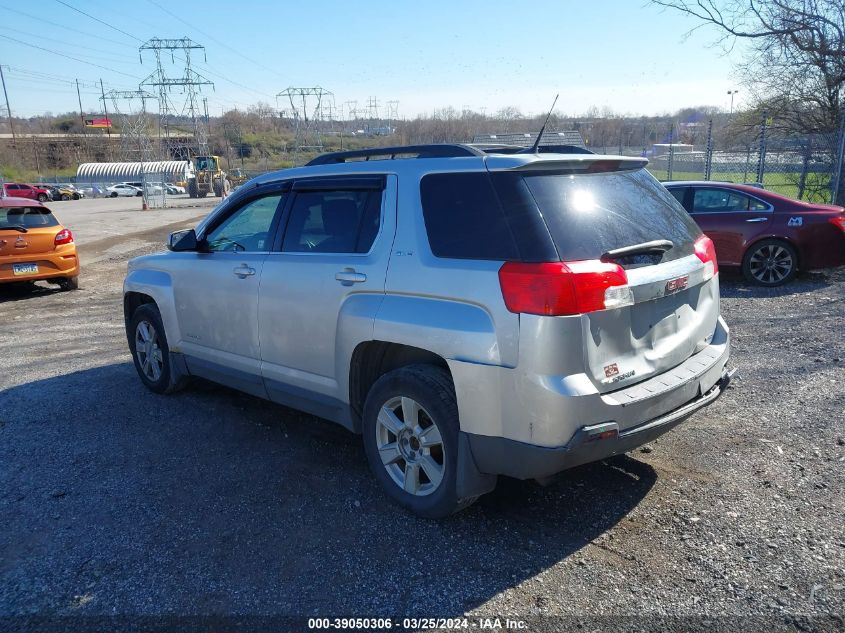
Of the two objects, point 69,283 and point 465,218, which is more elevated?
point 465,218

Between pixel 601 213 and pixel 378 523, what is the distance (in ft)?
6.79

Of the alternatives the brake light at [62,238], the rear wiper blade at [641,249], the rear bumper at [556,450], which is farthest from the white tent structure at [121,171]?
the rear bumper at [556,450]

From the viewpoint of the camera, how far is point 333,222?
417 cm

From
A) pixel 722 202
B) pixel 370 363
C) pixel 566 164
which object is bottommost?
pixel 370 363

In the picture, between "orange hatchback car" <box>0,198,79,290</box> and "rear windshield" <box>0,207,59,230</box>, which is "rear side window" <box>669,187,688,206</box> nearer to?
"orange hatchback car" <box>0,198,79,290</box>

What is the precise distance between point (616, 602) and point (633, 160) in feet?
8.07

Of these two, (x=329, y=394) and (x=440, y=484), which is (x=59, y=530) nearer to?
(x=329, y=394)

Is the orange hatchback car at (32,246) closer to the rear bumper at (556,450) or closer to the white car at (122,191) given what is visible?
the rear bumper at (556,450)

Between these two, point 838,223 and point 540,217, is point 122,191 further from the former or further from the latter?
point 540,217

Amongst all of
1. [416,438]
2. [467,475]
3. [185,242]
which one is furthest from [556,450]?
[185,242]

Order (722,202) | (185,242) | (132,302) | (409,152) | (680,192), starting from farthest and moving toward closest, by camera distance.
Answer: (680,192), (722,202), (132,302), (185,242), (409,152)

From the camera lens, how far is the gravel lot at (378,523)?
9.68ft

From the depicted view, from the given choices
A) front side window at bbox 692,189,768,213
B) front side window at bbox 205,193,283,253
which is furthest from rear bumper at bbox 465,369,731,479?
front side window at bbox 692,189,768,213

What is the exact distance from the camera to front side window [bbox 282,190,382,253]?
3941mm
